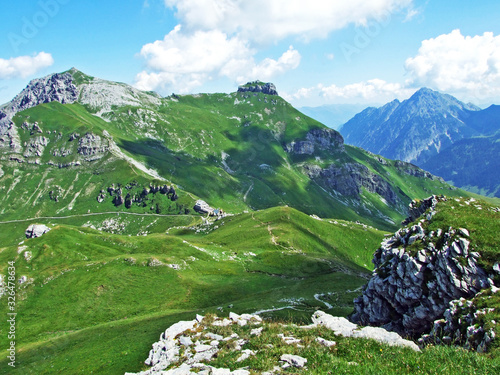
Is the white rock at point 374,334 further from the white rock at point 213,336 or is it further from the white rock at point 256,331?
the white rock at point 213,336

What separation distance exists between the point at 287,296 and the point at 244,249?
5808 cm

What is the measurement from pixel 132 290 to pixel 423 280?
71.0m

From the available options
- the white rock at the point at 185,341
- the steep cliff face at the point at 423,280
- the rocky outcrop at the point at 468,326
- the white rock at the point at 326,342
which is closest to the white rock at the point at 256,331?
the white rock at the point at 326,342

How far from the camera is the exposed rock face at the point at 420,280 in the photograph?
3994 centimetres

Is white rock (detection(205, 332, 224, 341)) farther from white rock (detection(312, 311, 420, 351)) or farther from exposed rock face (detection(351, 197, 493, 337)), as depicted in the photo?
exposed rock face (detection(351, 197, 493, 337))

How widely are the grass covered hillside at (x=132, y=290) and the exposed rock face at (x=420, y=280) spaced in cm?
1509

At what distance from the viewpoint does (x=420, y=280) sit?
44.7 meters

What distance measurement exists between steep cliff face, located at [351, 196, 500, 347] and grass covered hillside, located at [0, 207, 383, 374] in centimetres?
1515

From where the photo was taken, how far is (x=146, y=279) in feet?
287

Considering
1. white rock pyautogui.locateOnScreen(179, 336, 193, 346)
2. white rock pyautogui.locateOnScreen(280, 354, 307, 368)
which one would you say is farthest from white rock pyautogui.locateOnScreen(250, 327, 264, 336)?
white rock pyautogui.locateOnScreen(280, 354, 307, 368)

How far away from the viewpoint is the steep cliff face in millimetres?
39344

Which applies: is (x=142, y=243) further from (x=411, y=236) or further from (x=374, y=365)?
(x=374, y=365)

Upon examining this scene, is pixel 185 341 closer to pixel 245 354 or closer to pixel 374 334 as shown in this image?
pixel 245 354

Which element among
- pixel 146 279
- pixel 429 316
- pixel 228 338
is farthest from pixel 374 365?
pixel 146 279
